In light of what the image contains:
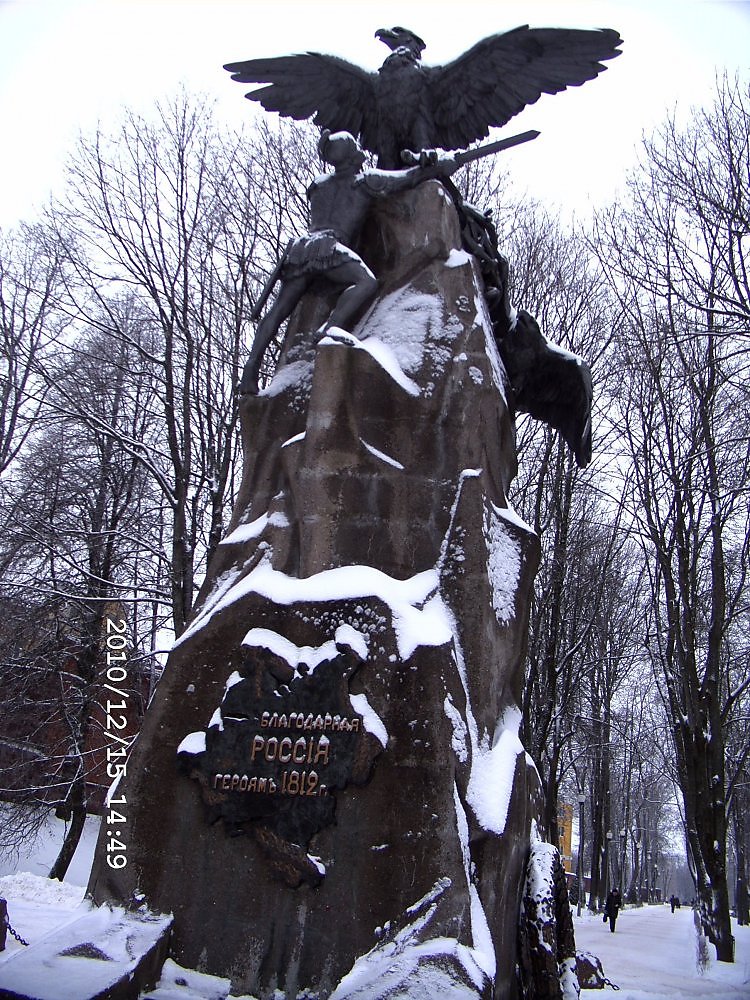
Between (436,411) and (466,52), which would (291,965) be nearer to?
(436,411)

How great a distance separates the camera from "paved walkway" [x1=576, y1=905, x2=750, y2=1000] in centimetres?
959

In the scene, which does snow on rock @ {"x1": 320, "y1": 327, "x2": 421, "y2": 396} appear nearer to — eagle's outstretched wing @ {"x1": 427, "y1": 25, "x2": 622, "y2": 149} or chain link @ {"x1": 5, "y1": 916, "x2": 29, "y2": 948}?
eagle's outstretched wing @ {"x1": 427, "y1": 25, "x2": 622, "y2": 149}

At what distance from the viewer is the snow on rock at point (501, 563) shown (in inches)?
197

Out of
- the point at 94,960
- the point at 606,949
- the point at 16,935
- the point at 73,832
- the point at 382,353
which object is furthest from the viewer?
the point at 606,949

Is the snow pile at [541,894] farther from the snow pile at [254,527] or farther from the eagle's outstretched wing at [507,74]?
the eagle's outstretched wing at [507,74]

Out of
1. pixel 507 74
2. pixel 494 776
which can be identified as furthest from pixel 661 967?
pixel 507 74

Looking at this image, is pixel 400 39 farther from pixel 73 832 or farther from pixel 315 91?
pixel 73 832

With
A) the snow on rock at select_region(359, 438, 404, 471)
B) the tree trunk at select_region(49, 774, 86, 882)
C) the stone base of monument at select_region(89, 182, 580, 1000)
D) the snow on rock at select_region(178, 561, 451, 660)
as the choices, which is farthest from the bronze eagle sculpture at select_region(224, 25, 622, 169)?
the tree trunk at select_region(49, 774, 86, 882)

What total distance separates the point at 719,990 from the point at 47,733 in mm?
10406

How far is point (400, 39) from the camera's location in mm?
6934

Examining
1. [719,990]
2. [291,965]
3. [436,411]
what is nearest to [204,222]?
[436,411]

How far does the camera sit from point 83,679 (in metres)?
13.4

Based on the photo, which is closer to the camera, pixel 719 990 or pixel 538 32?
pixel 538 32

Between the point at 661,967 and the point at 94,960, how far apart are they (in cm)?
1152
